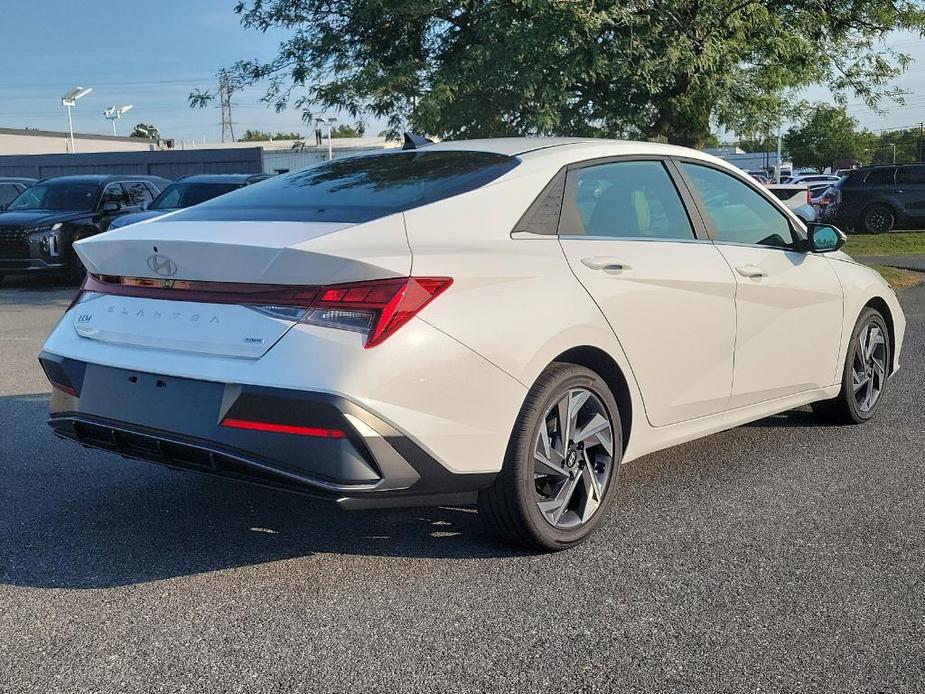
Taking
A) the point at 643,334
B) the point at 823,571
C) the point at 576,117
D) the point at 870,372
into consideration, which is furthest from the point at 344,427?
the point at 576,117

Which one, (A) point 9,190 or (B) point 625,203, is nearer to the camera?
(B) point 625,203

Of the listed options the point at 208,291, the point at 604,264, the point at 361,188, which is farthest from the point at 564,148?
the point at 208,291

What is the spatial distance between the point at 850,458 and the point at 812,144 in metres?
87.0

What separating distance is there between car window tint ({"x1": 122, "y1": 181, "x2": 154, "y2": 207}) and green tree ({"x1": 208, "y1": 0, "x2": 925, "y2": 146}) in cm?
366

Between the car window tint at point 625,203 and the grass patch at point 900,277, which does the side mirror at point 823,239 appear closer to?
the car window tint at point 625,203

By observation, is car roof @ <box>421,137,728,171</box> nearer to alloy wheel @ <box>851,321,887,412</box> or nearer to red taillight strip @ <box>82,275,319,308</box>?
red taillight strip @ <box>82,275,319,308</box>

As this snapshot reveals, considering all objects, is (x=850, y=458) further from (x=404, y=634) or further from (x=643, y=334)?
(x=404, y=634)

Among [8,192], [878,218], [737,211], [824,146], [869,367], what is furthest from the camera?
[824,146]

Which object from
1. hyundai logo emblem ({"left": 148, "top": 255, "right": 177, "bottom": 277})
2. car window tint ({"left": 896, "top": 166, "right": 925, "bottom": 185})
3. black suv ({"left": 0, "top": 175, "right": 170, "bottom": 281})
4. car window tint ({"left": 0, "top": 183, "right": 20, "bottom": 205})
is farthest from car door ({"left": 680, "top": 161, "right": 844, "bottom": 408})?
car window tint ({"left": 896, "top": 166, "right": 925, "bottom": 185})

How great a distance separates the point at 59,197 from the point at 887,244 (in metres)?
15.9

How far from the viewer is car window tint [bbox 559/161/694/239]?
434cm

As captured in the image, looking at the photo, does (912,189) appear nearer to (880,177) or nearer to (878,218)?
(880,177)

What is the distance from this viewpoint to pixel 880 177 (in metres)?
26.0

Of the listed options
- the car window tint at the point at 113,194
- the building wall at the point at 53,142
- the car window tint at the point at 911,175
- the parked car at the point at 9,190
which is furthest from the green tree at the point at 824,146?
the car window tint at the point at 113,194
